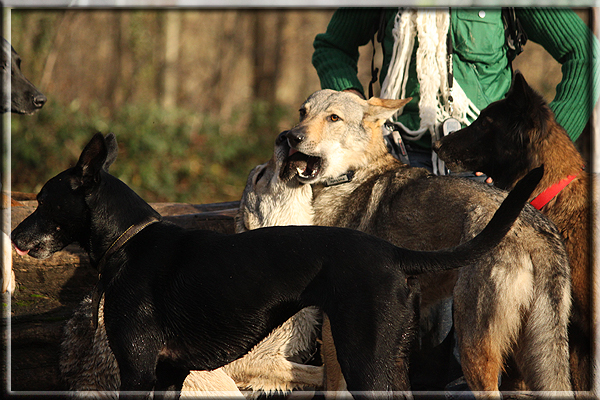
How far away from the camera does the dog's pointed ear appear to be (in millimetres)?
4113

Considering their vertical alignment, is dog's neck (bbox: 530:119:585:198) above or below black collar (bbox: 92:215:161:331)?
above

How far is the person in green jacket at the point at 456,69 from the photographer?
4.07m

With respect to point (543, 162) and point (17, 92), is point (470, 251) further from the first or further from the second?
point (17, 92)

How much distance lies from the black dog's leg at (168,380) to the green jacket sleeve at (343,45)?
111 inches

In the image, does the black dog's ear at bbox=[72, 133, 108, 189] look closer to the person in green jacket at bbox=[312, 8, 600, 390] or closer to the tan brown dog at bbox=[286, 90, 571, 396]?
the tan brown dog at bbox=[286, 90, 571, 396]

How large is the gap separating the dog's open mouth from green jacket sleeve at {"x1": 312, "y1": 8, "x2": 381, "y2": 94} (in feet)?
3.18

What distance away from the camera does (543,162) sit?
3.56 meters

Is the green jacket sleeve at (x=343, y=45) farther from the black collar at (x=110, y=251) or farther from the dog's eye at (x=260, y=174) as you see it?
the black collar at (x=110, y=251)

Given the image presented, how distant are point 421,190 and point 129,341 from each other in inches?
83.3

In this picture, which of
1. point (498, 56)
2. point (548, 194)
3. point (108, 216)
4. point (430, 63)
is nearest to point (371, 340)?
point (108, 216)

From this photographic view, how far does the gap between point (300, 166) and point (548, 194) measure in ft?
5.43

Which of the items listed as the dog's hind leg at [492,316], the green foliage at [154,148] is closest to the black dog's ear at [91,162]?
the dog's hind leg at [492,316]

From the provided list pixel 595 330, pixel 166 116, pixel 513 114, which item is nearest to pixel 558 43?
pixel 513 114

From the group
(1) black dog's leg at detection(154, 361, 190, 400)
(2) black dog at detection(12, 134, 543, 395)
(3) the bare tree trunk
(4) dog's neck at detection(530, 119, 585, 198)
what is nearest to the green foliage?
(3) the bare tree trunk
